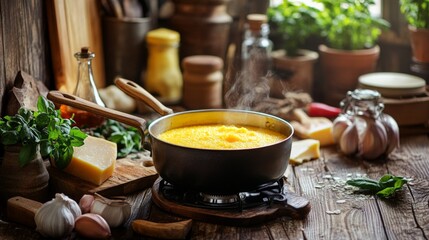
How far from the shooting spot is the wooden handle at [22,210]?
181cm

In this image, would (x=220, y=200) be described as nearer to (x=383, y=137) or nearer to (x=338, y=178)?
(x=338, y=178)

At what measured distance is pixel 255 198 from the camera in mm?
1922

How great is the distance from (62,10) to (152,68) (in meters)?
0.57

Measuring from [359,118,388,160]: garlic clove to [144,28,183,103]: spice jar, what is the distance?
96cm

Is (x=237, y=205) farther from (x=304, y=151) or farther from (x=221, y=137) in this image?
(x=304, y=151)

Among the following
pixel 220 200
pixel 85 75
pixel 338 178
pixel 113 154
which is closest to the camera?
pixel 220 200

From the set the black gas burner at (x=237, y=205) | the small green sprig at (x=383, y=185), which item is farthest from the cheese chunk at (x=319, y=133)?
the black gas burner at (x=237, y=205)

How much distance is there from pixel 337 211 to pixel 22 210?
90 cm

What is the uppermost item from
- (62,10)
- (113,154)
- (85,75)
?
(62,10)

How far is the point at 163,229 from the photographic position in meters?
1.75

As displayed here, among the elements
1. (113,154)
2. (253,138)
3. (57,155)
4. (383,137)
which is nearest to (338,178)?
(383,137)

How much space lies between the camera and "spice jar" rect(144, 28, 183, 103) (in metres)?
2.95

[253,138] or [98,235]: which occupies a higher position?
[253,138]

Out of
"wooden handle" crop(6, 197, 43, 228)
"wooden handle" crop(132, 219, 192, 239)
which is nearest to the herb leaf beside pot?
"wooden handle" crop(6, 197, 43, 228)
